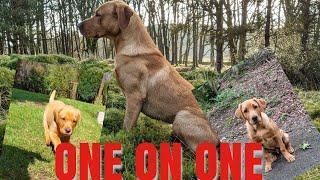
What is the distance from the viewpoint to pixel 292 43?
9250 millimetres

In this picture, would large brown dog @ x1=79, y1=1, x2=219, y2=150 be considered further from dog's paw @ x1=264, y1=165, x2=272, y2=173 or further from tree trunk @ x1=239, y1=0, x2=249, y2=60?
tree trunk @ x1=239, y1=0, x2=249, y2=60

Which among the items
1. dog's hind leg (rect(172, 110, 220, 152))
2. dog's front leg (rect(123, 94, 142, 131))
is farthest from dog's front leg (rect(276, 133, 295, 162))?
dog's front leg (rect(123, 94, 142, 131))

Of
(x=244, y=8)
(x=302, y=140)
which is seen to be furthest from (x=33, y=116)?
(x=244, y=8)

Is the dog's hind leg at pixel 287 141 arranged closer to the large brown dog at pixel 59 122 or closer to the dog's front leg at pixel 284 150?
the dog's front leg at pixel 284 150

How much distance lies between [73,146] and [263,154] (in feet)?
4.55

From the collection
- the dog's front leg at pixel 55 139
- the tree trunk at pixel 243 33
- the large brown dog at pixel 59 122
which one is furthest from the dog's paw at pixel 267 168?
the tree trunk at pixel 243 33

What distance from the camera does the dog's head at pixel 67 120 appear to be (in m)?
4.20

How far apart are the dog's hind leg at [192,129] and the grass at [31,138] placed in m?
0.66

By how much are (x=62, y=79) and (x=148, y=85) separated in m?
0.85

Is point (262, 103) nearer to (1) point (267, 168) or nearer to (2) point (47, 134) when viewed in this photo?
(1) point (267, 168)

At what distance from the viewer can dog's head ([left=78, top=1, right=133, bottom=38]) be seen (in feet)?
12.8

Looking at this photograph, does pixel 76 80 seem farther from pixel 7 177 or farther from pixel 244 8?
pixel 244 8

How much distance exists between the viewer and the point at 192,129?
3.99 metres

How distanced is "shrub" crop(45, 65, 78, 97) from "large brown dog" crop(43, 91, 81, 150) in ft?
0.76
